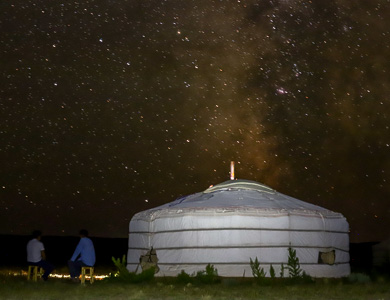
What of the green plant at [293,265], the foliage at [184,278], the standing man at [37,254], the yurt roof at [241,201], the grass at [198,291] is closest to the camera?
the grass at [198,291]

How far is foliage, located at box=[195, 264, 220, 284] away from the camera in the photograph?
10242 mm

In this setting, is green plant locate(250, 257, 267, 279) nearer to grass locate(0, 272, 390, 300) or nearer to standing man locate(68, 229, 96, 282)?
grass locate(0, 272, 390, 300)

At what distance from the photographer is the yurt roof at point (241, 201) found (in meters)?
11.4

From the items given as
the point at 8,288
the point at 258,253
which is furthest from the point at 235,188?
the point at 8,288

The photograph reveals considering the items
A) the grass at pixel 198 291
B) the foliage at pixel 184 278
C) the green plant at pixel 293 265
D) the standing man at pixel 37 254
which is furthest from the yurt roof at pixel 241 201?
the standing man at pixel 37 254

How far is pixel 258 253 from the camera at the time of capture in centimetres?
1123

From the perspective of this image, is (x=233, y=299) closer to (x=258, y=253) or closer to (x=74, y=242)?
(x=258, y=253)

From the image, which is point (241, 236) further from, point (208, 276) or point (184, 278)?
point (184, 278)

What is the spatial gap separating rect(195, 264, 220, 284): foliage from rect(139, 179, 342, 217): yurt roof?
3.77 ft

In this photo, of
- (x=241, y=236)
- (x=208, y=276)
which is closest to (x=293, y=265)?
(x=241, y=236)

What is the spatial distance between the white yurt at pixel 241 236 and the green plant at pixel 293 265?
0.69 ft

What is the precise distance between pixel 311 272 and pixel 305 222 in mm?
878

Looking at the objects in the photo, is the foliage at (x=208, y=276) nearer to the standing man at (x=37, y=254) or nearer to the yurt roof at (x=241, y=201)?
the yurt roof at (x=241, y=201)

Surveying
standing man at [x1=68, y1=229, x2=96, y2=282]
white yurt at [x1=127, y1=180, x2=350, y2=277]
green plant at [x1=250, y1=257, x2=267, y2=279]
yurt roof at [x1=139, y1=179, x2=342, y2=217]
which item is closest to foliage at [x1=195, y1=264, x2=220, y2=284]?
white yurt at [x1=127, y1=180, x2=350, y2=277]
